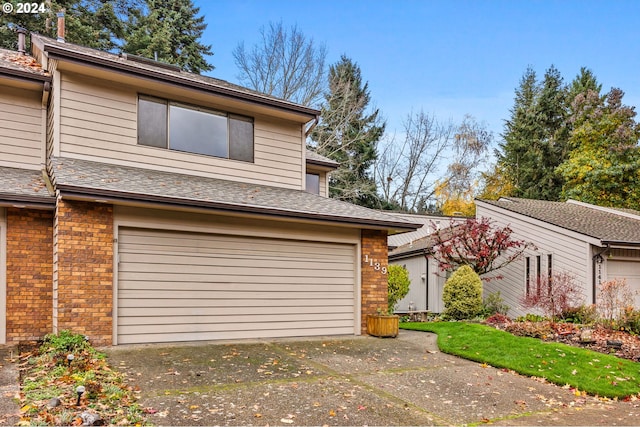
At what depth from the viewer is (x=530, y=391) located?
613 centimetres

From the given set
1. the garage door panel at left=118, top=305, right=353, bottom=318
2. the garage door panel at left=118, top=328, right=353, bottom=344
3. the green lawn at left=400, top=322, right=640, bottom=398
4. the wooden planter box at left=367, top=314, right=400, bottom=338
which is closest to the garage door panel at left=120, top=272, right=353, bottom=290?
the garage door panel at left=118, top=305, right=353, bottom=318

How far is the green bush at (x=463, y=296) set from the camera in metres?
12.3

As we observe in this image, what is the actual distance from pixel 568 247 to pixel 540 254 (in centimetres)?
98

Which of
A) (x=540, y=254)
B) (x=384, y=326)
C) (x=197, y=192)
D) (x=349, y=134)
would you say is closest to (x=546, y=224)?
(x=540, y=254)

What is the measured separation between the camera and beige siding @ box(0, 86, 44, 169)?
8688mm

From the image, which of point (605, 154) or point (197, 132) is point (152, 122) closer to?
point (197, 132)

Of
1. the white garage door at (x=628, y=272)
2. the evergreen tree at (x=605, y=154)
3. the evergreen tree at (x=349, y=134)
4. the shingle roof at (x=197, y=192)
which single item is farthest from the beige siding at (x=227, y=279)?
the evergreen tree at (x=605, y=154)

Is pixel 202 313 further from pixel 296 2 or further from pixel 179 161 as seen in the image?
pixel 296 2

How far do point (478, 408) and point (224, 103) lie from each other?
25.2 ft

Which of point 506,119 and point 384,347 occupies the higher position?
point 506,119

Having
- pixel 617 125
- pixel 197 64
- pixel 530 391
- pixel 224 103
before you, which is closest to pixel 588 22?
pixel 617 125

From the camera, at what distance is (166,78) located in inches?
353

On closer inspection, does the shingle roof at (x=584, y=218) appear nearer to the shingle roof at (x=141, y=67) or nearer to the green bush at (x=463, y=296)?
the green bush at (x=463, y=296)

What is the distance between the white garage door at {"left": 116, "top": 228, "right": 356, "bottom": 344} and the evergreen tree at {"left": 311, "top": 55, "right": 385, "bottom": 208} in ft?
49.2
